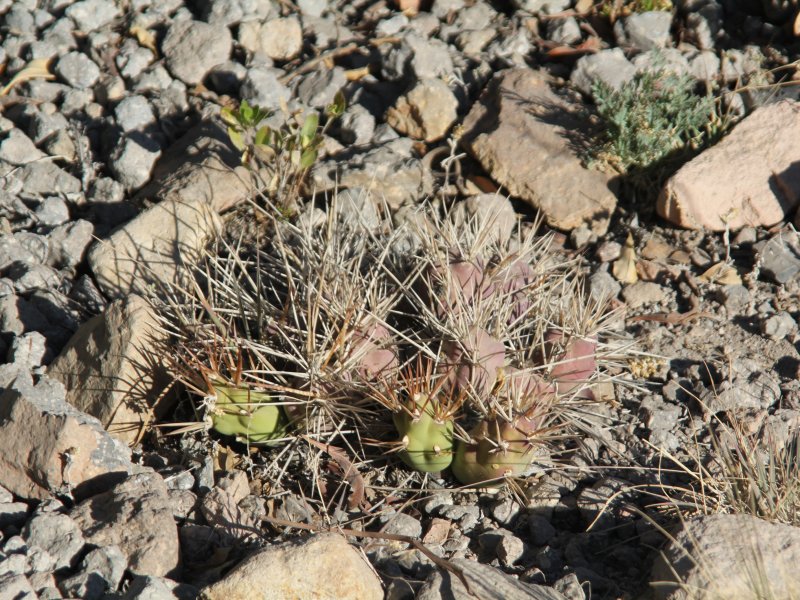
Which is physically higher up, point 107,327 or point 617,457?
point 107,327

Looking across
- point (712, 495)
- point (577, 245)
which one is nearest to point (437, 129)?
point (577, 245)

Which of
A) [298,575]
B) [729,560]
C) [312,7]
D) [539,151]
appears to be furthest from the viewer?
[312,7]

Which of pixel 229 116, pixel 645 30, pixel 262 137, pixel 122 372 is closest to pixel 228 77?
pixel 229 116

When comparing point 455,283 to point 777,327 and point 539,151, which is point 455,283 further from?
point 777,327

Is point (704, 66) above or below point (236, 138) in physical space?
below

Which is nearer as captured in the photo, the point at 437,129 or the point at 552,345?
the point at 552,345

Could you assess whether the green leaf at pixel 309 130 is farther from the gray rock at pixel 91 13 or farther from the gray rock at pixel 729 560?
the gray rock at pixel 729 560

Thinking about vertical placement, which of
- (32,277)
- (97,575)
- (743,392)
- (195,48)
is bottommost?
(743,392)

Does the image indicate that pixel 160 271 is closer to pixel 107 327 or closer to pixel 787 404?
pixel 107 327
